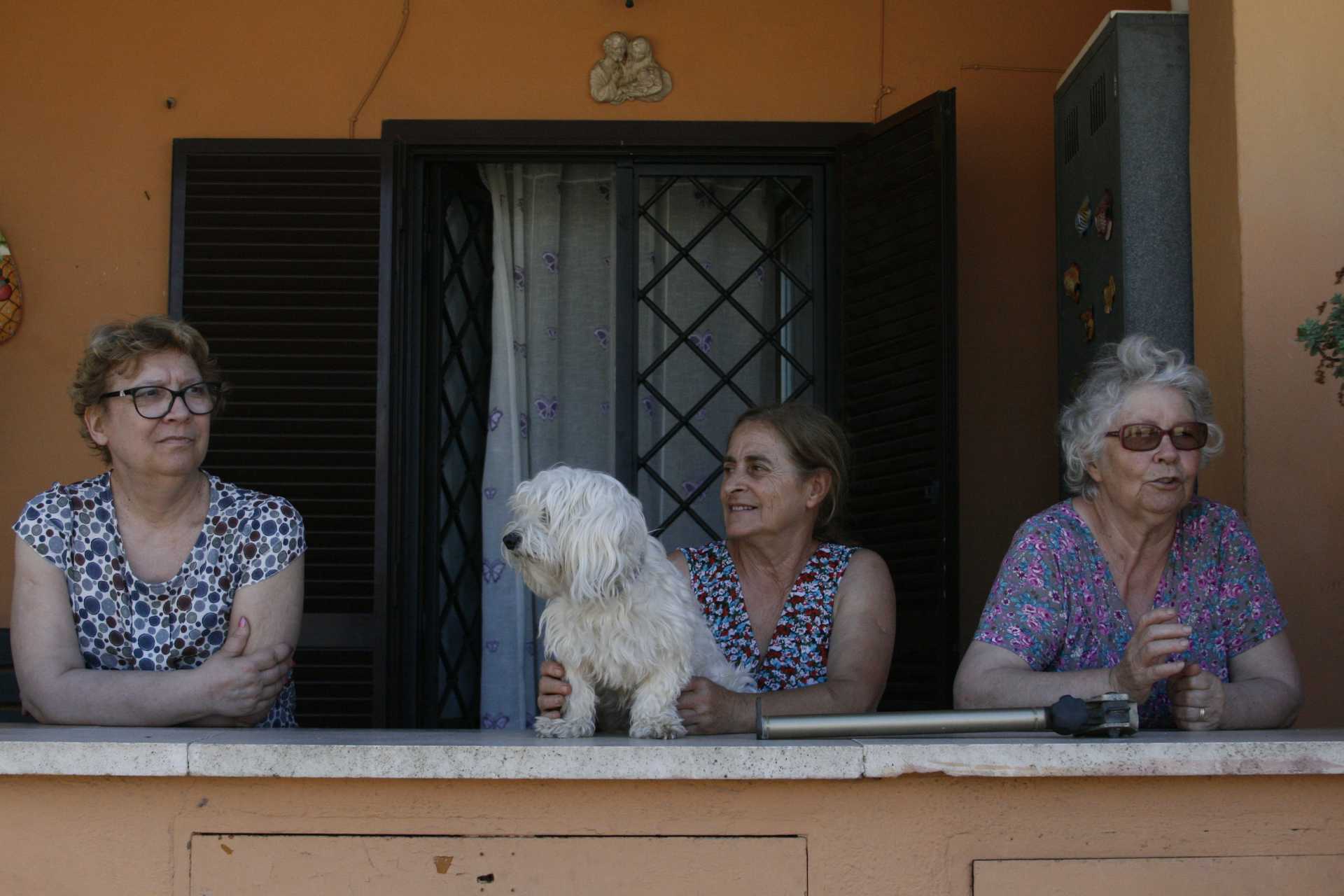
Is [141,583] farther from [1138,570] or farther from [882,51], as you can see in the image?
[882,51]

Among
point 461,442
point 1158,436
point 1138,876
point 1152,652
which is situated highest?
point 461,442

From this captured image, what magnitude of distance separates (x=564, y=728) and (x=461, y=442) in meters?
2.74

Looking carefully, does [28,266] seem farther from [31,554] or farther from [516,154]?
[31,554]

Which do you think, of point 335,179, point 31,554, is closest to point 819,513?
point 31,554

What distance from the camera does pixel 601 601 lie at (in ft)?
8.46

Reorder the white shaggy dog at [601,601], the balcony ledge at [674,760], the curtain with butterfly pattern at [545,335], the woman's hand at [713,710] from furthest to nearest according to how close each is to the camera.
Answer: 1. the curtain with butterfly pattern at [545,335]
2. the woman's hand at [713,710]
3. the white shaggy dog at [601,601]
4. the balcony ledge at [674,760]

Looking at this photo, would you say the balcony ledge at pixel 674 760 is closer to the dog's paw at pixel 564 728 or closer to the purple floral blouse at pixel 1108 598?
the dog's paw at pixel 564 728

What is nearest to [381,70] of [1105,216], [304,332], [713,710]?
[304,332]

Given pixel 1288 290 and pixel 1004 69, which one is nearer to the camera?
pixel 1288 290

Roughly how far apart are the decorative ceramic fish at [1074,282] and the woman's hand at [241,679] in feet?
8.22

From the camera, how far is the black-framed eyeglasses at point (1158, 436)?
118 inches

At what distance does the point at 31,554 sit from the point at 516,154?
2225mm

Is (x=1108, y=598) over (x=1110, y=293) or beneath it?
beneath

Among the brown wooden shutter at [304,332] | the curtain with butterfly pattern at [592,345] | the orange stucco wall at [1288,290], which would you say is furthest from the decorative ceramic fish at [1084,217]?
the brown wooden shutter at [304,332]
